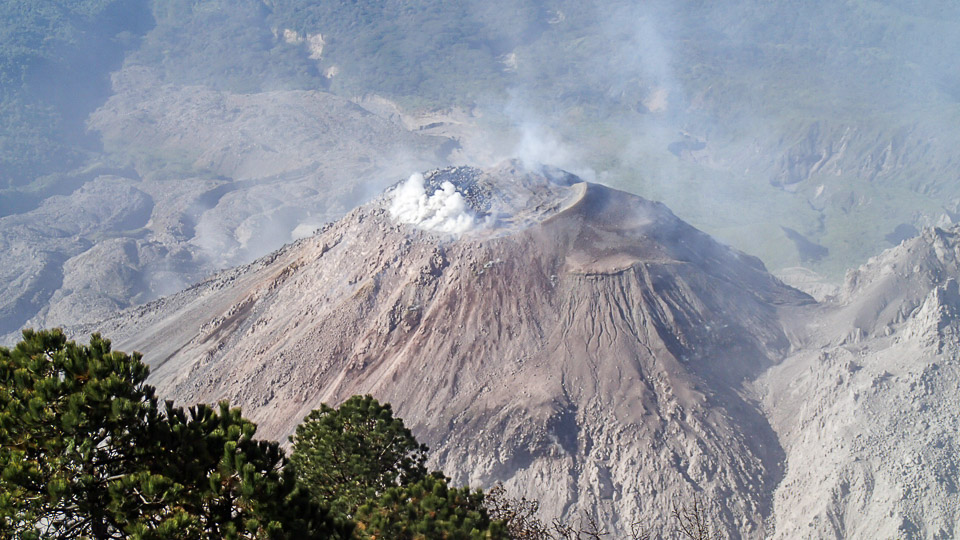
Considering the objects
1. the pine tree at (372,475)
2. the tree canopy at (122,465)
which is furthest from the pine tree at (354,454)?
the tree canopy at (122,465)

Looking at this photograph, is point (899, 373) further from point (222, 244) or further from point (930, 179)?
point (930, 179)

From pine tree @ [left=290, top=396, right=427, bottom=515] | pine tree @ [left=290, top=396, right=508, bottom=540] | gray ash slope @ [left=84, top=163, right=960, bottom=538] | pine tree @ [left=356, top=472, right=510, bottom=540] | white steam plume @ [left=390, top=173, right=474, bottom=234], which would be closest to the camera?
pine tree @ [left=356, top=472, right=510, bottom=540]

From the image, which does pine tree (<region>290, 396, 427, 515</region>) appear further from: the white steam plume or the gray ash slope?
the white steam plume

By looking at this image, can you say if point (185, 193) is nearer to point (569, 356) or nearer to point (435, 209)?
point (435, 209)

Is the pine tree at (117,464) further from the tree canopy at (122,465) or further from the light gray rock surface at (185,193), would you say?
the light gray rock surface at (185,193)

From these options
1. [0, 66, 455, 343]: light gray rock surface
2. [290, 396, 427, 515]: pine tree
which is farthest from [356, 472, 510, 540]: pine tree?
[0, 66, 455, 343]: light gray rock surface

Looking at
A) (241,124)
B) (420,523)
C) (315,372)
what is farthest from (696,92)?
(420,523)

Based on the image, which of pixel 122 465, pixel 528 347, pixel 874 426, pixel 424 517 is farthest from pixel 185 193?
pixel 122 465
